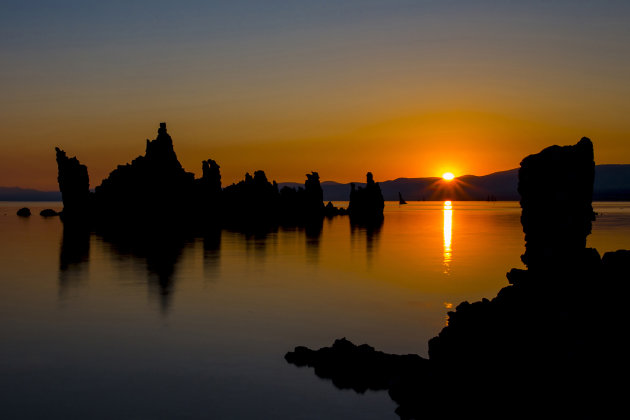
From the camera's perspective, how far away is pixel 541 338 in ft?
63.3

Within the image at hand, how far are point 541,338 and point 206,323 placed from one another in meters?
21.8

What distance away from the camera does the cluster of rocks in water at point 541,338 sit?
697 inches

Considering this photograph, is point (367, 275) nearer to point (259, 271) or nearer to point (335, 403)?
point (259, 271)

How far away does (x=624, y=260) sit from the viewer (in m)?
20.6

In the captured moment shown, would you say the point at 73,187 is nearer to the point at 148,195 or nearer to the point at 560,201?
the point at 148,195

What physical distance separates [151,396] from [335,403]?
6807mm

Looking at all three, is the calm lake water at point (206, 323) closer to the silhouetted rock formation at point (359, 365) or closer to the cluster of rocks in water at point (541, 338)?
the silhouetted rock formation at point (359, 365)

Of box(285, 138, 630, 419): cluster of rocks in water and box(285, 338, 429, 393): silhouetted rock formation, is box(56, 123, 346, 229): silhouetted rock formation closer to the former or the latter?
box(285, 338, 429, 393): silhouetted rock formation

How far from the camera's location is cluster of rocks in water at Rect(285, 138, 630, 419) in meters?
17.7

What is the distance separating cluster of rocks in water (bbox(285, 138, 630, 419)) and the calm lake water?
73.9 inches

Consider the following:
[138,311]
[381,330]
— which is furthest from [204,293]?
[381,330]

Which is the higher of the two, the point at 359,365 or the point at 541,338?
the point at 541,338

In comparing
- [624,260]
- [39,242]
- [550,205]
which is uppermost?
[550,205]

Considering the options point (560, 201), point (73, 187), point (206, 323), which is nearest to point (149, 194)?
point (73, 187)
